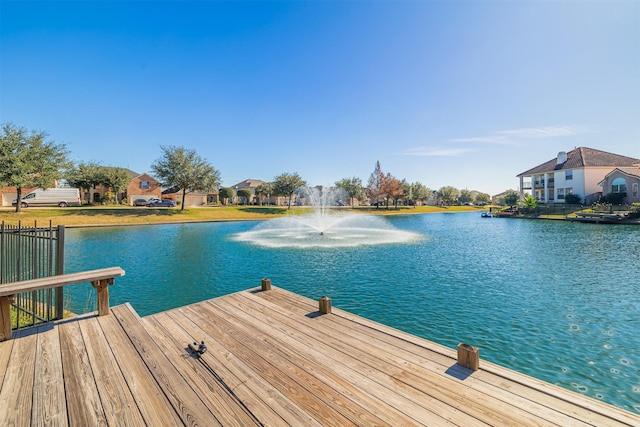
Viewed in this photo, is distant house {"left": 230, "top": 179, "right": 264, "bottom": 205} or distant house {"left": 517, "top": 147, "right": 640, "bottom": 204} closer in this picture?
distant house {"left": 517, "top": 147, "right": 640, "bottom": 204}

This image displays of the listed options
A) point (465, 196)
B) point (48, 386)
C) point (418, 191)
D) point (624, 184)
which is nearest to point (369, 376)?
point (48, 386)

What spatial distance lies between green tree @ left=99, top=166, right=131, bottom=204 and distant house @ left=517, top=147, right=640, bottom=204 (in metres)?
81.1

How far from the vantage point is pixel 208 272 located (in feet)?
41.3

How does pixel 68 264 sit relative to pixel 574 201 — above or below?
below

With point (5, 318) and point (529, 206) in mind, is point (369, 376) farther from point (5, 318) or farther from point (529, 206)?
point (529, 206)

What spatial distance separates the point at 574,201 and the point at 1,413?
213ft

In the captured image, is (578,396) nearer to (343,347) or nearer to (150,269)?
(343,347)

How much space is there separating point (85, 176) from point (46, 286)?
5818 cm

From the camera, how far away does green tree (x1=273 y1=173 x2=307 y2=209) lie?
56.9 meters

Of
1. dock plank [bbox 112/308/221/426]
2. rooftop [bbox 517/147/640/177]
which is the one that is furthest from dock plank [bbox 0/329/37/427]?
rooftop [bbox 517/147/640/177]

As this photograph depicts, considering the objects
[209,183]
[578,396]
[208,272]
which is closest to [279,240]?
[208,272]

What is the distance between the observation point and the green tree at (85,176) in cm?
4862

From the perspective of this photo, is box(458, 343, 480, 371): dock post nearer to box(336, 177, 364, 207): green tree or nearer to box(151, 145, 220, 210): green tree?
box(151, 145, 220, 210): green tree

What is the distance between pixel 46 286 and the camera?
4535 millimetres
